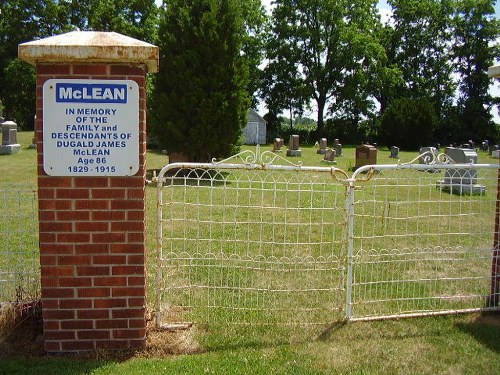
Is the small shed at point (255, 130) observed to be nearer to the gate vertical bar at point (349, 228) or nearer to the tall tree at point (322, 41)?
the tall tree at point (322, 41)

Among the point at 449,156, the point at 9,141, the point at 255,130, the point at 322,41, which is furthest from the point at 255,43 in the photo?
the point at 449,156

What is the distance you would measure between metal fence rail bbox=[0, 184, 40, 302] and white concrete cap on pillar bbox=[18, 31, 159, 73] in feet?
4.26

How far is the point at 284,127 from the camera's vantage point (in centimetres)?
4197

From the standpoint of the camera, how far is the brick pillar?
3426 millimetres

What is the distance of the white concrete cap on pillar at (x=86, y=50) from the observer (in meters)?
3.24

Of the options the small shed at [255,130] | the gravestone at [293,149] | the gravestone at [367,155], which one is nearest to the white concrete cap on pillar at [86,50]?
the gravestone at [367,155]

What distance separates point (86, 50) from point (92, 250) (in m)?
1.38

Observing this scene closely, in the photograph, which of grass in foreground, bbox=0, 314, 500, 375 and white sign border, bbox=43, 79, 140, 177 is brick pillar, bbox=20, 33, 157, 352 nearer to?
white sign border, bbox=43, 79, 140, 177

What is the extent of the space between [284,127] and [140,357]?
39.1 metres

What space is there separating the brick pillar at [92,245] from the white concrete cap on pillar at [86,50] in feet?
0.11

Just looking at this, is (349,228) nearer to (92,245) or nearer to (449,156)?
(92,245)

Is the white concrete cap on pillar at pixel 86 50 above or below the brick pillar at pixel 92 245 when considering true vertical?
above

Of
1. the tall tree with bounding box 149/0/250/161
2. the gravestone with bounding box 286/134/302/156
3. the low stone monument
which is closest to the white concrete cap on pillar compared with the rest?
the tall tree with bounding box 149/0/250/161

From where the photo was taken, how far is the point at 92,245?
3531 millimetres
